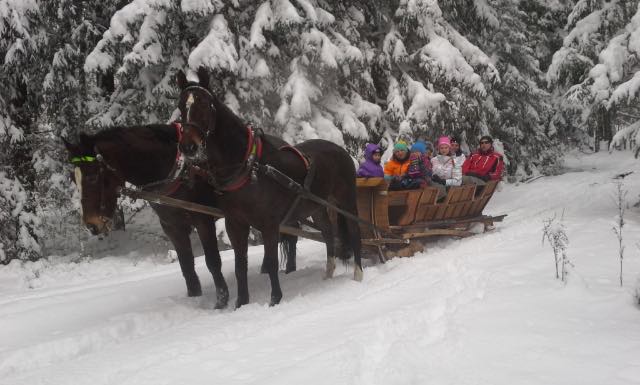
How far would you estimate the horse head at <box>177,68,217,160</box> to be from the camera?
4.11 metres

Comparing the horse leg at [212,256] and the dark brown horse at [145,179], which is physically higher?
the dark brown horse at [145,179]

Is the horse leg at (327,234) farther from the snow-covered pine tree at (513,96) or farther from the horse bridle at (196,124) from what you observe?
the snow-covered pine tree at (513,96)

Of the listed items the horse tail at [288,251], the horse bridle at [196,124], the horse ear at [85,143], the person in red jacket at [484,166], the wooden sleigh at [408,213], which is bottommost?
the horse tail at [288,251]

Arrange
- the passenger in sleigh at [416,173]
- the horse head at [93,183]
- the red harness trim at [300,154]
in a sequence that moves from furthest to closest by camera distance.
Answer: the passenger in sleigh at [416,173] < the red harness trim at [300,154] < the horse head at [93,183]

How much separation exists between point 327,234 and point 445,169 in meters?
2.61

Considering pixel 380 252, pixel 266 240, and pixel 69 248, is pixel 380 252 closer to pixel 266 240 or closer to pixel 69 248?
pixel 266 240

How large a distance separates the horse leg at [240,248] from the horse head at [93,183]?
116 centimetres

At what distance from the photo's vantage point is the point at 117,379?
306 centimetres

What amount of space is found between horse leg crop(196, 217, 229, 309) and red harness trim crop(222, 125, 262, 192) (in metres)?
0.76

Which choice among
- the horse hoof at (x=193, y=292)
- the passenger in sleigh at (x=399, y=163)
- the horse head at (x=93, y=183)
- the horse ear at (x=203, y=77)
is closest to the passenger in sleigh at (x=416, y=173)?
the passenger in sleigh at (x=399, y=163)

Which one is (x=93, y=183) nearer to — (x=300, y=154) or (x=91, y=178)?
(x=91, y=178)

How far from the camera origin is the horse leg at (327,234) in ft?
20.0

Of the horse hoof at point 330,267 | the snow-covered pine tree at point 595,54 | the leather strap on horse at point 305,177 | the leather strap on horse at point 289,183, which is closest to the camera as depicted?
the leather strap on horse at point 289,183

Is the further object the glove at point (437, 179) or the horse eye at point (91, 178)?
the glove at point (437, 179)
